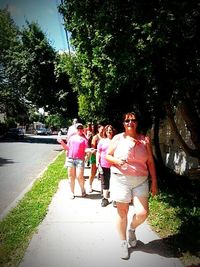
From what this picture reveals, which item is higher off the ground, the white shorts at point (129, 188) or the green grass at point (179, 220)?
the white shorts at point (129, 188)

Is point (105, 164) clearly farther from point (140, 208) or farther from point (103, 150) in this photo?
point (140, 208)

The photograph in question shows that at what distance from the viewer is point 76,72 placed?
20.5 metres

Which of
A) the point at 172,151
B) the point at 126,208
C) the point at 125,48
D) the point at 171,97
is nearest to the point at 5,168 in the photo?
the point at 172,151

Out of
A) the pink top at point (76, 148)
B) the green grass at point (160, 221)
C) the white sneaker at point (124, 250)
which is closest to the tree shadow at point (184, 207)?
the green grass at point (160, 221)

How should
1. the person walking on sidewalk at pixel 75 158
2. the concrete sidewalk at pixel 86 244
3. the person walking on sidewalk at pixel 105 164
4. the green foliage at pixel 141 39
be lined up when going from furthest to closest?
the person walking on sidewalk at pixel 75 158, the person walking on sidewalk at pixel 105 164, the green foliage at pixel 141 39, the concrete sidewalk at pixel 86 244

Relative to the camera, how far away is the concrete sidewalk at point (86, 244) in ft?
16.5

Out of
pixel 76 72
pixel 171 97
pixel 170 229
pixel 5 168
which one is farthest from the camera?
pixel 76 72

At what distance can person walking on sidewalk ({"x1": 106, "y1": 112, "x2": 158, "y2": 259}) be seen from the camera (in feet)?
16.9

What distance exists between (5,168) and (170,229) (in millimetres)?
10329

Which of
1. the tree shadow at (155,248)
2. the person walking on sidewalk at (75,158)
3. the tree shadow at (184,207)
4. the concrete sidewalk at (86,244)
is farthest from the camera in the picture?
the person walking on sidewalk at (75,158)

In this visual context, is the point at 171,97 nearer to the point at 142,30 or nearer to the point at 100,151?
the point at 100,151

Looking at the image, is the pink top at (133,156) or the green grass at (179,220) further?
the green grass at (179,220)

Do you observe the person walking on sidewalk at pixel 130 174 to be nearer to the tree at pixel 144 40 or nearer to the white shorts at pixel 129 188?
the white shorts at pixel 129 188

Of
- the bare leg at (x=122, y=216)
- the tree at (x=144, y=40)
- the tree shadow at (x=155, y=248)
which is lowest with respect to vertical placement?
the tree shadow at (x=155, y=248)
